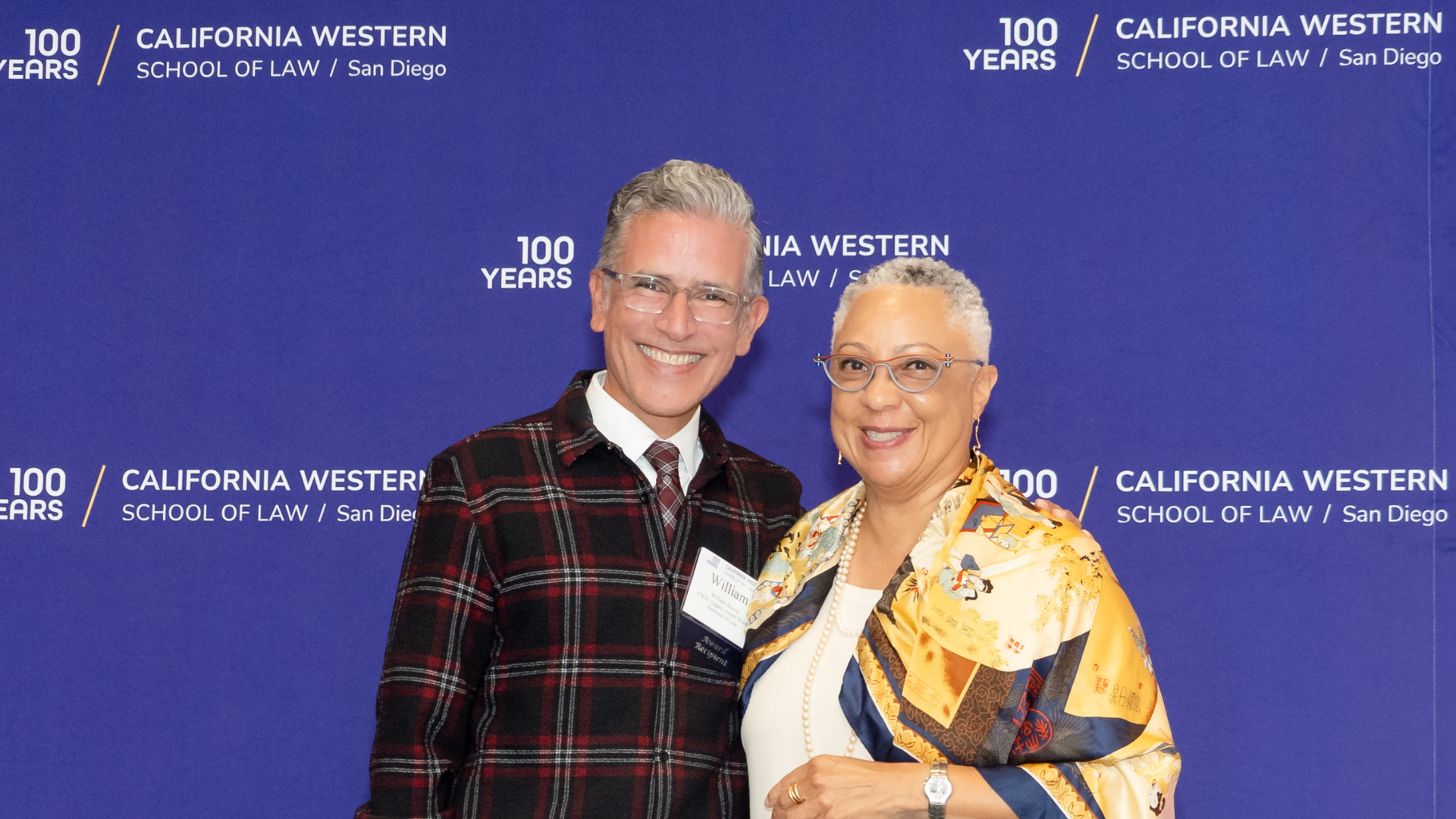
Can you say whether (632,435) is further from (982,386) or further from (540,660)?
(982,386)

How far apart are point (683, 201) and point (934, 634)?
734 mm

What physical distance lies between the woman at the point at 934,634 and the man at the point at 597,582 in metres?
0.15

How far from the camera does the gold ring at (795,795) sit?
61.3 inches

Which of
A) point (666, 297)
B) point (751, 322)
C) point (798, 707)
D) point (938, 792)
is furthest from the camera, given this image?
point (751, 322)

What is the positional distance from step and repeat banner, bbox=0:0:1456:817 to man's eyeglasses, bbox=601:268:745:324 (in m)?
0.84

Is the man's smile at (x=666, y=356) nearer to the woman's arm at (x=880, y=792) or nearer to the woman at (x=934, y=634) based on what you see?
the woman at (x=934, y=634)

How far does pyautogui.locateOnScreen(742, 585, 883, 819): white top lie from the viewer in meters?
1.64

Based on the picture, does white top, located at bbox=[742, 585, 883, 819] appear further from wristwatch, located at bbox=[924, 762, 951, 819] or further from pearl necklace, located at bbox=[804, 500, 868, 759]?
wristwatch, located at bbox=[924, 762, 951, 819]

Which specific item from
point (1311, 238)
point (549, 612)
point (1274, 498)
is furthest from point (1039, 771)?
point (1311, 238)

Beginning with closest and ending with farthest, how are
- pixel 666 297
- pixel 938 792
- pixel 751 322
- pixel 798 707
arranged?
pixel 938 792 < pixel 798 707 < pixel 666 297 < pixel 751 322

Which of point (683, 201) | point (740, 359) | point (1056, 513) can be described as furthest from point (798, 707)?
point (740, 359)

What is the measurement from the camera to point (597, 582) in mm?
1703

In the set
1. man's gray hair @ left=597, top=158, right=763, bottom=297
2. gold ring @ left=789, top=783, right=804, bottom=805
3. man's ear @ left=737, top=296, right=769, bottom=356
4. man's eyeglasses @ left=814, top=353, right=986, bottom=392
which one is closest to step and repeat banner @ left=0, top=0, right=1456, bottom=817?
man's ear @ left=737, top=296, right=769, bottom=356

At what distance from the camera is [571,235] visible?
266 centimetres
